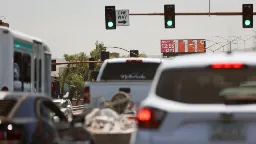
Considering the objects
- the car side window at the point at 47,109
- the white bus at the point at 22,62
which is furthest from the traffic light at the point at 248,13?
the car side window at the point at 47,109

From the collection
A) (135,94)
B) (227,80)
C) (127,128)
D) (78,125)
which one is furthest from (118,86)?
(227,80)

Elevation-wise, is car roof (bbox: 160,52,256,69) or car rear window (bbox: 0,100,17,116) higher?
car roof (bbox: 160,52,256,69)

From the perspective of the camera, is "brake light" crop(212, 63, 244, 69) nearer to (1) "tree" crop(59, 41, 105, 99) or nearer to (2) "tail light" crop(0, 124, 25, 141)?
(2) "tail light" crop(0, 124, 25, 141)

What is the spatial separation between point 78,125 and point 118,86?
156 inches

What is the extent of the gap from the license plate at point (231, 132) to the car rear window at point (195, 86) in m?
0.31

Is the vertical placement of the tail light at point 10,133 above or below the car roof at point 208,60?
below

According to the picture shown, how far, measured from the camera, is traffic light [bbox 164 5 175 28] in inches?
1511

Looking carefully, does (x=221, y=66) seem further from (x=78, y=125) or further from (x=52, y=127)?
(x=78, y=125)

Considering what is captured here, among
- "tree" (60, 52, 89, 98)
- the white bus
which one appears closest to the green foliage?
"tree" (60, 52, 89, 98)

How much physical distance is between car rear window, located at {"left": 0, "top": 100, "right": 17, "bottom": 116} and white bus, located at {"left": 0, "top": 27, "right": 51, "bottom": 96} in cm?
814

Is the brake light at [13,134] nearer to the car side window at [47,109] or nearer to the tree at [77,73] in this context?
the car side window at [47,109]

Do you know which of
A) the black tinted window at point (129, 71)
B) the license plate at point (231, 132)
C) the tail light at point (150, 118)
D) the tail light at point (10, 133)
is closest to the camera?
the license plate at point (231, 132)

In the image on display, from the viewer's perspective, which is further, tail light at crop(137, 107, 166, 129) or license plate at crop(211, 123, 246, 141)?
tail light at crop(137, 107, 166, 129)

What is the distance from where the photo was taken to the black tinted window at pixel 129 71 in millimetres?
15945
